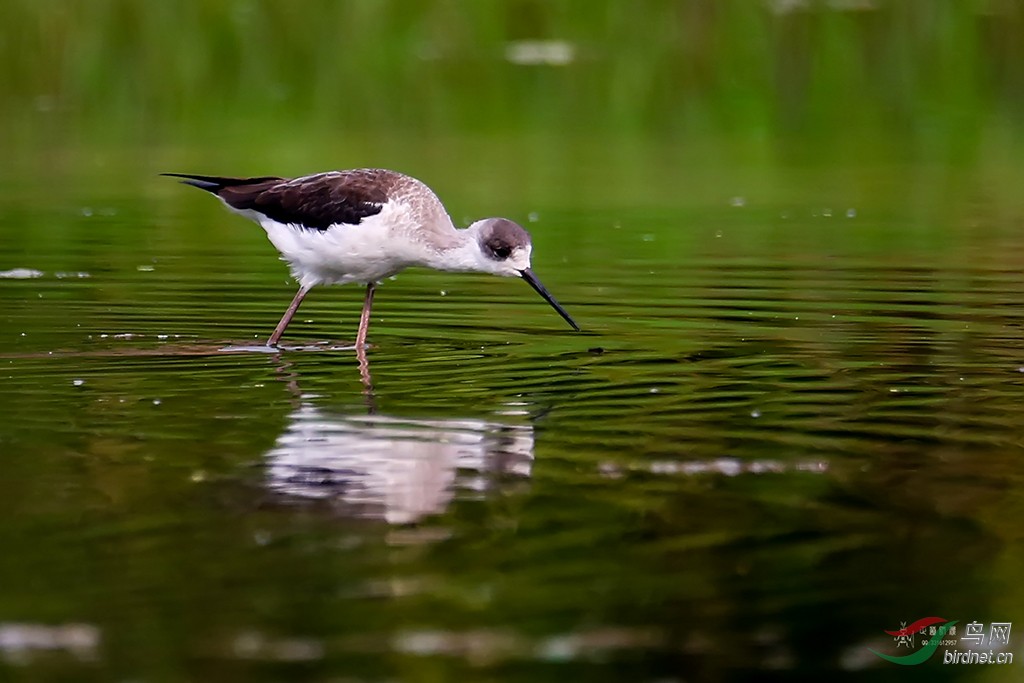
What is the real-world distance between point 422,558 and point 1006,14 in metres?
22.8

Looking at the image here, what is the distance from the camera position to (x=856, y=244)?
15750 mm

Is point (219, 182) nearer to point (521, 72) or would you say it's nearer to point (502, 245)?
point (502, 245)

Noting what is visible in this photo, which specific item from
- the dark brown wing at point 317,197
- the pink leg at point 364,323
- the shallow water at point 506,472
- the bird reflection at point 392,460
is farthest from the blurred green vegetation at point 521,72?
the bird reflection at point 392,460

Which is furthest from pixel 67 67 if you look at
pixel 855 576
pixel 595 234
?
pixel 855 576

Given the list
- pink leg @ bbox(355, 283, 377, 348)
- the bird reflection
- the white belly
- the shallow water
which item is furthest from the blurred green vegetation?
the bird reflection

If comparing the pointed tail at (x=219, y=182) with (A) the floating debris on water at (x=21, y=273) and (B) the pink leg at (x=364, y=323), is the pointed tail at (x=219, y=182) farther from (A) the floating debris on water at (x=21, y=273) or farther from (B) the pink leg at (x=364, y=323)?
(A) the floating debris on water at (x=21, y=273)

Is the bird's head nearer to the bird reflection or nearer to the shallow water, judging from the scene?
the shallow water

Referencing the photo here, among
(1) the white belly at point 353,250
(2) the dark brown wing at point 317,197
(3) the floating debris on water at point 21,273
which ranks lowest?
(3) the floating debris on water at point 21,273

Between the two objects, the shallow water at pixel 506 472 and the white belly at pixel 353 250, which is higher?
the white belly at pixel 353 250

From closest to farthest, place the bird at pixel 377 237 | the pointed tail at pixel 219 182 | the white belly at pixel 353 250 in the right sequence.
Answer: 1. the bird at pixel 377 237
2. the white belly at pixel 353 250
3. the pointed tail at pixel 219 182

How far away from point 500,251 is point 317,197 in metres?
1.24

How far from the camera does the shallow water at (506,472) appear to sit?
5.64 meters

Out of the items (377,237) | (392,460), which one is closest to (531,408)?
(392,460)

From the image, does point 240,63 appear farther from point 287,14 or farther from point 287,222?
point 287,222
